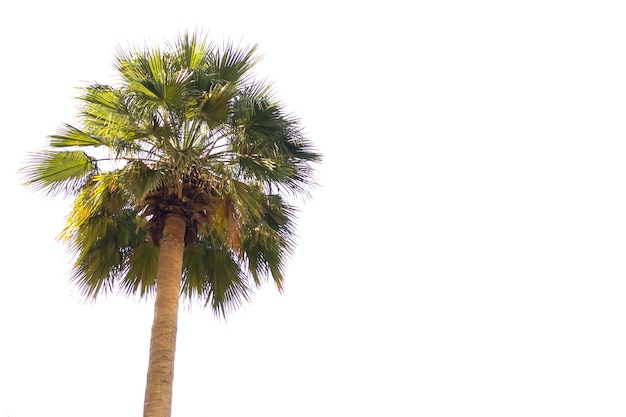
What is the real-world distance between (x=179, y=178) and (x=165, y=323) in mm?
2098

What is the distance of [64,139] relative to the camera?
1120 centimetres

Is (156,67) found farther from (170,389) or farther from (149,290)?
(170,389)

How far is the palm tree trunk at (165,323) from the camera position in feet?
30.5

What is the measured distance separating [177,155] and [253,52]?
234 cm

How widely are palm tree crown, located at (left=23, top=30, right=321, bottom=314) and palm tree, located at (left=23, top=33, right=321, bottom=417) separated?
17 millimetres

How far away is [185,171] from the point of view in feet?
34.7

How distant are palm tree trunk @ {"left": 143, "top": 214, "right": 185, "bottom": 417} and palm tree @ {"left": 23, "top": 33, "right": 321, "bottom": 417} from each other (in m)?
0.02

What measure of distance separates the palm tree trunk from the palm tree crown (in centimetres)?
32

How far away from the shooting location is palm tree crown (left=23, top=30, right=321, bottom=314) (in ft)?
35.2

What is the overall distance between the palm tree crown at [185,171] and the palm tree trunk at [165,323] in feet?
1.04

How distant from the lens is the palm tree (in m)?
10.7

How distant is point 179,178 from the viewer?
10.7m

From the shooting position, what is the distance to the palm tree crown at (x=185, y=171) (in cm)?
1073

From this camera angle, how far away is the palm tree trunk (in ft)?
30.5
